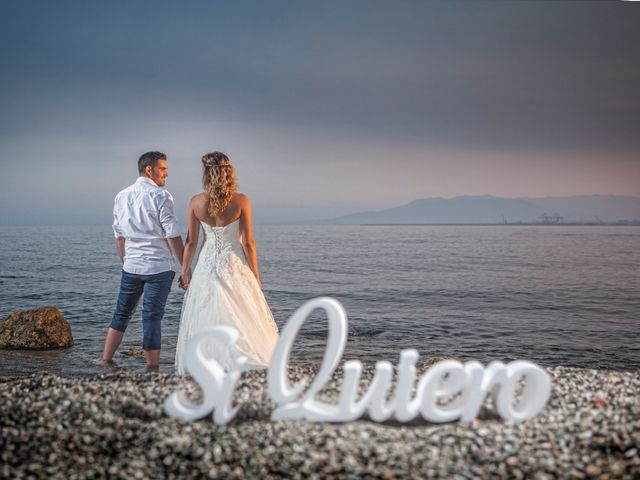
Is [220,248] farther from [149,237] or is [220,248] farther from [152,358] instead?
[152,358]

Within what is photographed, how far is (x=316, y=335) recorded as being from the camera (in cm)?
1114

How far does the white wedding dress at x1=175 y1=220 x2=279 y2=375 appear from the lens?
6395 millimetres

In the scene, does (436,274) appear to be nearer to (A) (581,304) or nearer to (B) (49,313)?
(A) (581,304)

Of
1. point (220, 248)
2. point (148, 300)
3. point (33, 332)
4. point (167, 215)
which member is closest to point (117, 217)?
point (167, 215)

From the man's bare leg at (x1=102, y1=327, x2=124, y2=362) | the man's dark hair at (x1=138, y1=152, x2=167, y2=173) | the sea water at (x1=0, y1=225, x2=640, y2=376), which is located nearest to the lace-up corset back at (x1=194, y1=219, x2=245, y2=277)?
the man's dark hair at (x1=138, y1=152, x2=167, y2=173)

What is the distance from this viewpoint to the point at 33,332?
9266 mm

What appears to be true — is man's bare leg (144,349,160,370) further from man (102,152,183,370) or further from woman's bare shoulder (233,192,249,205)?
woman's bare shoulder (233,192,249,205)

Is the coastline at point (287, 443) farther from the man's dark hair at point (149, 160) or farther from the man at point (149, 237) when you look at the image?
the man's dark hair at point (149, 160)

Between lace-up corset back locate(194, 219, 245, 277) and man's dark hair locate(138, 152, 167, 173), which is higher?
man's dark hair locate(138, 152, 167, 173)

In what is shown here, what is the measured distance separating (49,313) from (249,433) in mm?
6623

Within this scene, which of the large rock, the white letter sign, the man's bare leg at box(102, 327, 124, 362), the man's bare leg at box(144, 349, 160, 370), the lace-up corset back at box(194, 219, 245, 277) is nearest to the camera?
the white letter sign

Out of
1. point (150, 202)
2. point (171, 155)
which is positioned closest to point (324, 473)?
point (150, 202)

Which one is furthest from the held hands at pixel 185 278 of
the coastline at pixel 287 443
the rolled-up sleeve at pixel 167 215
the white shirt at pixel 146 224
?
the coastline at pixel 287 443

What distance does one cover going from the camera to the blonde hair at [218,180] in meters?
6.07
